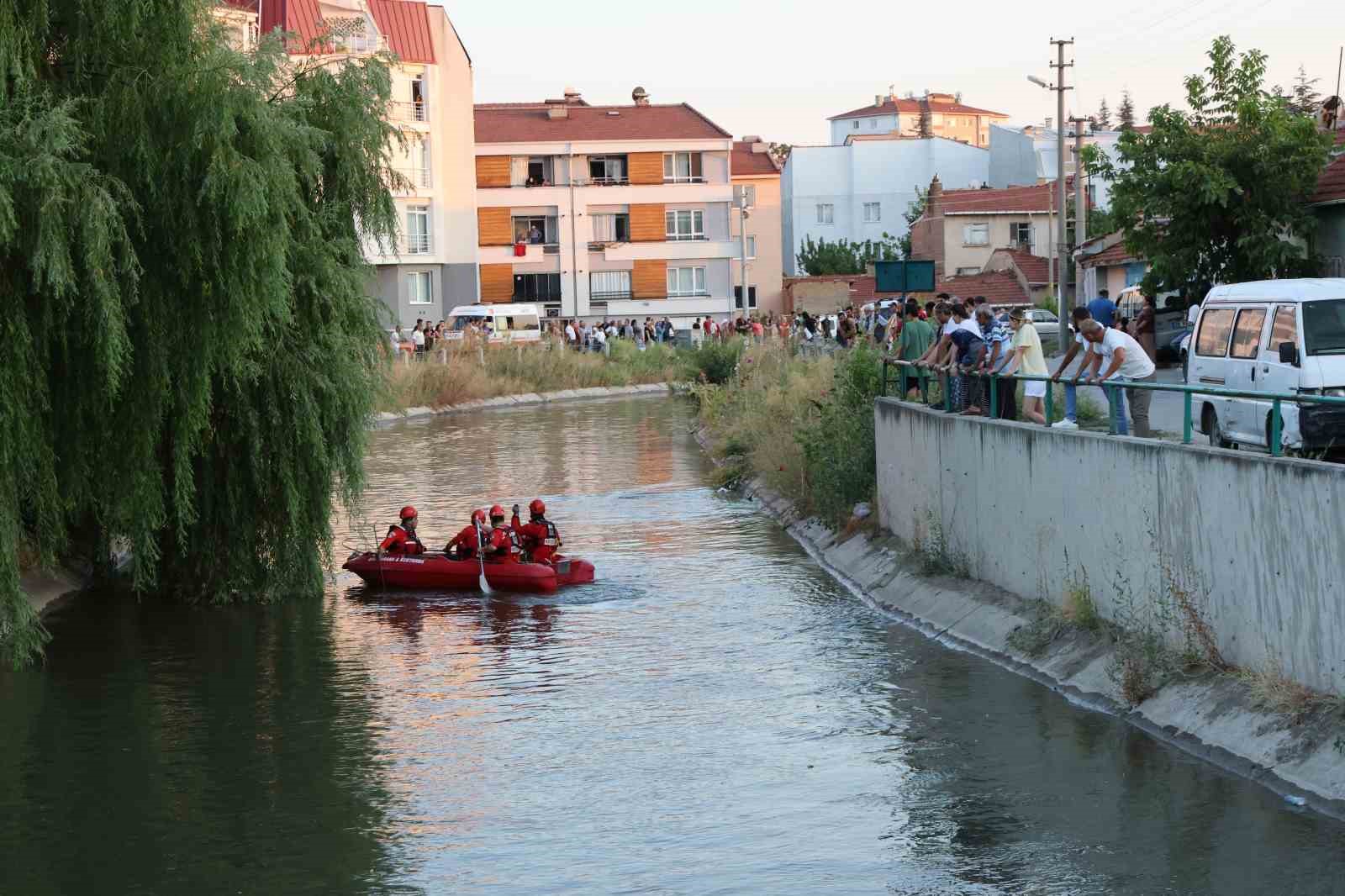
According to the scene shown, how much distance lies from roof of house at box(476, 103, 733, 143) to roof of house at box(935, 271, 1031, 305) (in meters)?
14.3

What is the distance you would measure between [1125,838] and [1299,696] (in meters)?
1.71

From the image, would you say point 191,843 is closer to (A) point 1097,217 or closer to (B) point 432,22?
(B) point 432,22

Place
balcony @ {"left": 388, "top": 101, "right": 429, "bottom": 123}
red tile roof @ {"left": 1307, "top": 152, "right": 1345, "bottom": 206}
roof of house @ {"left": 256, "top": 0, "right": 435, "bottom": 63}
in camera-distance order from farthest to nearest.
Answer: balcony @ {"left": 388, "top": 101, "right": 429, "bottom": 123}
roof of house @ {"left": 256, "top": 0, "right": 435, "bottom": 63}
red tile roof @ {"left": 1307, "top": 152, "right": 1345, "bottom": 206}

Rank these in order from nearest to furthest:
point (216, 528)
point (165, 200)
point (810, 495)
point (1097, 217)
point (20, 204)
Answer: point (20, 204)
point (165, 200)
point (216, 528)
point (810, 495)
point (1097, 217)

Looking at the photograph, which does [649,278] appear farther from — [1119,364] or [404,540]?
[1119,364]

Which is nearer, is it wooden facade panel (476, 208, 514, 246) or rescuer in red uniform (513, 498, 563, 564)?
rescuer in red uniform (513, 498, 563, 564)

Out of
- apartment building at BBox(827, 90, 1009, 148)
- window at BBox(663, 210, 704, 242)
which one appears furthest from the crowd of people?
apartment building at BBox(827, 90, 1009, 148)

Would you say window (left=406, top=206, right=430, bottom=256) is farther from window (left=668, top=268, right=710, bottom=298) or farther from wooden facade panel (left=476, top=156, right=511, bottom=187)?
window (left=668, top=268, right=710, bottom=298)

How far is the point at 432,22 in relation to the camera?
250ft

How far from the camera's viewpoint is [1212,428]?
65.5ft

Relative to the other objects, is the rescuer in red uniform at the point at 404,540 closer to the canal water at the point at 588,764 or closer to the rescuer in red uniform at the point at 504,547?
the canal water at the point at 588,764

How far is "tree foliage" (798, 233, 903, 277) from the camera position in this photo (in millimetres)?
105438

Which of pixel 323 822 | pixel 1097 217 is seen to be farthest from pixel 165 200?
pixel 1097 217

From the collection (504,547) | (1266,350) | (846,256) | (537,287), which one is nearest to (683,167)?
(537,287)
